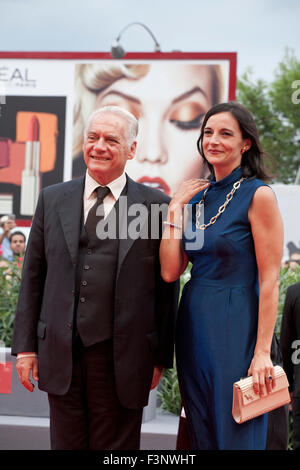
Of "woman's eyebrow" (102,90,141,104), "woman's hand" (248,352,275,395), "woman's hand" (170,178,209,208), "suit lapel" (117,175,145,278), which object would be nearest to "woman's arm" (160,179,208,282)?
"woman's hand" (170,178,209,208)

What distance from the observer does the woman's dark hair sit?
8.09ft

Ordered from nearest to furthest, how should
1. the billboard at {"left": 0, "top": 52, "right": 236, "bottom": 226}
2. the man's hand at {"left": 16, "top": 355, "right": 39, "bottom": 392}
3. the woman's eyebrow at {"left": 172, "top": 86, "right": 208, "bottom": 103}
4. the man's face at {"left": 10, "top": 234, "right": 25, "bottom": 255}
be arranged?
the man's hand at {"left": 16, "top": 355, "right": 39, "bottom": 392}
the man's face at {"left": 10, "top": 234, "right": 25, "bottom": 255}
the woman's eyebrow at {"left": 172, "top": 86, "right": 208, "bottom": 103}
the billboard at {"left": 0, "top": 52, "right": 236, "bottom": 226}

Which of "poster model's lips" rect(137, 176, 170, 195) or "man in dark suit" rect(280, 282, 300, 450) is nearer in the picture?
"man in dark suit" rect(280, 282, 300, 450)

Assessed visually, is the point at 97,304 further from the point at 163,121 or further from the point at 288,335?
the point at 163,121

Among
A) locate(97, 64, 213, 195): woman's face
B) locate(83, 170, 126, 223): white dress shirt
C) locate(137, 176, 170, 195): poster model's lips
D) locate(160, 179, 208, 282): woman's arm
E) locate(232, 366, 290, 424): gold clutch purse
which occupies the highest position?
locate(97, 64, 213, 195): woman's face

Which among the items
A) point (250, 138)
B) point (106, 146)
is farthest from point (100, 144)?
point (250, 138)

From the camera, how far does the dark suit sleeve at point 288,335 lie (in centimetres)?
337

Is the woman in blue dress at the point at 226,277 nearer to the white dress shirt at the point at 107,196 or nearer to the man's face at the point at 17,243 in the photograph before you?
the white dress shirt at the point at 107,196

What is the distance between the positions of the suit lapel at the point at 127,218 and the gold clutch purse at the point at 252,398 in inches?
25.7

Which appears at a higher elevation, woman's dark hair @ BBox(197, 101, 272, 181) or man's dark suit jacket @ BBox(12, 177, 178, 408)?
woman's dark hair @ BBox(197, 101, 272, 181)

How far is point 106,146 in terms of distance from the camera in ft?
7.90

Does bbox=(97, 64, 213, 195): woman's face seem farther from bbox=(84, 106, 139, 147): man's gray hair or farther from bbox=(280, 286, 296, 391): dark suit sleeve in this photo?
bbox=(84, 106, 139, 147): man's gray hair

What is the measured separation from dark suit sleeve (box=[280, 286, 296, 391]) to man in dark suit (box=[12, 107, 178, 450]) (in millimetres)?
1092

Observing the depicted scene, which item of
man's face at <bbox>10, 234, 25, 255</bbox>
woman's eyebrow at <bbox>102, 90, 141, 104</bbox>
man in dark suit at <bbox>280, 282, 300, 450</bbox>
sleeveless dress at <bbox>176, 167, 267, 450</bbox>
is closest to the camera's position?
sleeveless dress at <bbox>176, 167, 267, 450</bbox>
